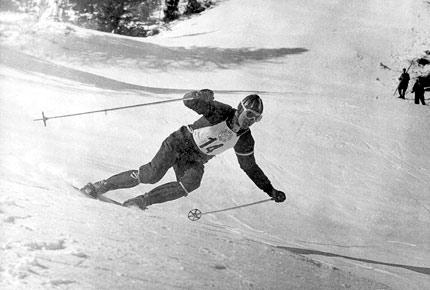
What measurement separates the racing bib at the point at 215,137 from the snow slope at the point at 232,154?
96 cm

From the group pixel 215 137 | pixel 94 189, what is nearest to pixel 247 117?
pixel 215 137

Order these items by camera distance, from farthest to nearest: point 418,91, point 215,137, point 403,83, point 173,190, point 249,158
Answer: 1. point 403,83
2. point 418,91
3. point 249,158
4. point 173,190
5. point 215,137

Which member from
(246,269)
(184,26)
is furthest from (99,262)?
(184,26)

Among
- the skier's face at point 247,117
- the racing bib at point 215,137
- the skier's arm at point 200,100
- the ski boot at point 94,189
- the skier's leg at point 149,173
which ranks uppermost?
the skier's arm at point 200,100

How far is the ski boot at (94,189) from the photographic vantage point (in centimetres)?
562

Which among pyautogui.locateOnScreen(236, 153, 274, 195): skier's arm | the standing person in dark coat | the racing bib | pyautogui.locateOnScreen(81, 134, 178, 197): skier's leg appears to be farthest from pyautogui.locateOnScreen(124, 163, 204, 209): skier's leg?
the standing person in dark coat

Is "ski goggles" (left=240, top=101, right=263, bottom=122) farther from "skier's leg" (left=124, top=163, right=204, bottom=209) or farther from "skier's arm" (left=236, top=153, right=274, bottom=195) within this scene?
"skier's leg" (left=124, top=163, right=204, bottom=209)

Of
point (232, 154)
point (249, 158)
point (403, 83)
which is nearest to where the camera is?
point (249, 158)

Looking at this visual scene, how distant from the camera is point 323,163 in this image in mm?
10641

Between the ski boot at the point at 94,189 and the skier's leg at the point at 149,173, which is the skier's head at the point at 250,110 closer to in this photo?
the skier's leg at the point at 149,173

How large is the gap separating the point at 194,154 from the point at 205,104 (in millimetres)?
575

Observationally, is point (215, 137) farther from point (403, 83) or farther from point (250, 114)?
point (403, 83)

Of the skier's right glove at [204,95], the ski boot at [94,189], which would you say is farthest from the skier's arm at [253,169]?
the ski boot at [94,189]

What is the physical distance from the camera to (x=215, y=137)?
18.5ft
